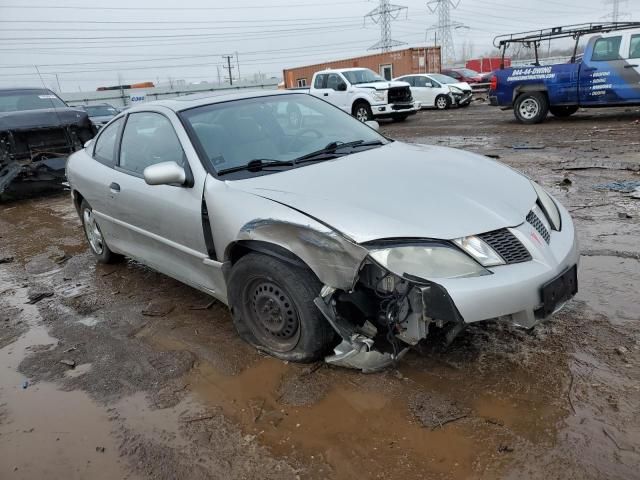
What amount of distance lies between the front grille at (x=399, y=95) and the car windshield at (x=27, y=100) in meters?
10.0

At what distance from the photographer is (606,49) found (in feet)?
37.1

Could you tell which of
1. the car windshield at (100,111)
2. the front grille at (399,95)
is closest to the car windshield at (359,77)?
the front grille at (399,95)

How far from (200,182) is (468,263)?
5.69 feet

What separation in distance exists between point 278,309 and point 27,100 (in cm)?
926

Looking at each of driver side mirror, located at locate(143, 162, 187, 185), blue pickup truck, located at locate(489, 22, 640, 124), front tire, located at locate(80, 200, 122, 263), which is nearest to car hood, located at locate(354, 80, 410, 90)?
blue pickup truck, located at locate(489, 22, 640, 124)

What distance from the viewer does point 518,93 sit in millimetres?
12812

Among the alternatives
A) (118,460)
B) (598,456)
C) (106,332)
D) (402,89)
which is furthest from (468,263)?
(402,89)

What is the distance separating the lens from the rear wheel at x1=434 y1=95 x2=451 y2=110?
20531 mm

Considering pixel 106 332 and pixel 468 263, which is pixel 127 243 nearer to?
pixel 106 332

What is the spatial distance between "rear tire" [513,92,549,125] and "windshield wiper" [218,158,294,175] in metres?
11.1

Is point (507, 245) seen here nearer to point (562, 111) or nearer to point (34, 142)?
point (34, 142)

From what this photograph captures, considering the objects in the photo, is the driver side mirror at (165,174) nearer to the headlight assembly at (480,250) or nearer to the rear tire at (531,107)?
the headlight assembly at (480,250)

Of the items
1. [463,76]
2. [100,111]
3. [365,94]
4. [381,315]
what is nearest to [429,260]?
[381,315]

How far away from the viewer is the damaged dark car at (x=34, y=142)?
28.4ft
